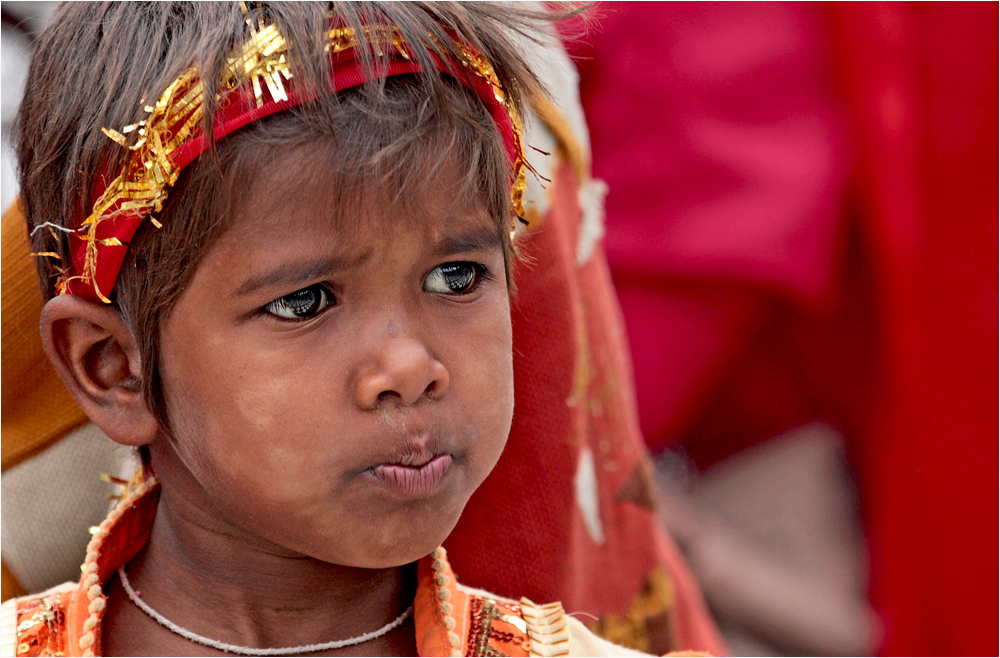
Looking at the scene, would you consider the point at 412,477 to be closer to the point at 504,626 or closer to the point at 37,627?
the point at 504,626

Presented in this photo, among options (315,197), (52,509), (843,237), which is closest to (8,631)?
(52,509)

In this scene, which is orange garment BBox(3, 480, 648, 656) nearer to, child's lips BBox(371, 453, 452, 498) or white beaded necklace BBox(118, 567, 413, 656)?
white beaded necklace BBox(118, 567, 413, 656)

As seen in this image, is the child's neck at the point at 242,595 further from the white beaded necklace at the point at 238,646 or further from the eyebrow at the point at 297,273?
the eyebrow at the point at 297,273

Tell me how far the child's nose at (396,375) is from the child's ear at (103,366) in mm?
196

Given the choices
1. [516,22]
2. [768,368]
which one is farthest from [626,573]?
[768,368]

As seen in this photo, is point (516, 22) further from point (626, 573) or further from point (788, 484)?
point (788, 484)

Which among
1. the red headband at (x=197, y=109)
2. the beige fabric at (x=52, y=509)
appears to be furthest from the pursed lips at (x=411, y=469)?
the beige fabric at (x=52, y=509)

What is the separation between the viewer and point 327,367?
2.47 feet

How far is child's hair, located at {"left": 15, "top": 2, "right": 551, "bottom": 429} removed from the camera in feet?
2.47

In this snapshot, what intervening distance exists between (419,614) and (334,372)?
278 millimetres

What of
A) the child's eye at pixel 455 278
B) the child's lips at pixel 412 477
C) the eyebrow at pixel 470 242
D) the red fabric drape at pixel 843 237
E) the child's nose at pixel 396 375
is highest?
the eyebrow at pixel 470 242

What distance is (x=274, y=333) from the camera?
762mm

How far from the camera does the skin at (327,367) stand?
750 mm

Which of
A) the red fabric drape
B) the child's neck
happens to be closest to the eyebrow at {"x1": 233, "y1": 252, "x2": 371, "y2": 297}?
the child's neck
